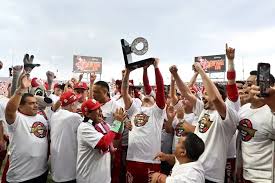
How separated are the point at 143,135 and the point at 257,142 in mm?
2074

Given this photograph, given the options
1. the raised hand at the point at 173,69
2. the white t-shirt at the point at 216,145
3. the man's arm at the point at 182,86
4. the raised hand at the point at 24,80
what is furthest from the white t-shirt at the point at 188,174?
the raised hand at the point at 24,80

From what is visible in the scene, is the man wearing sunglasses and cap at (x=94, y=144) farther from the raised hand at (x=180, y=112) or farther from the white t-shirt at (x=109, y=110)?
the raised hand at (x=180, y=112)

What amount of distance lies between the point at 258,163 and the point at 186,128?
1.35 metres

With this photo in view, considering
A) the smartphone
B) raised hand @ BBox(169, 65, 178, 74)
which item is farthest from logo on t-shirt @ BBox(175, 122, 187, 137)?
the smartphone

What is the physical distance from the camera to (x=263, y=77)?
2848 mm

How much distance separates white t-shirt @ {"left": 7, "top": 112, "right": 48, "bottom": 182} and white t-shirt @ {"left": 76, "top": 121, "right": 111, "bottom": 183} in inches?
25.6

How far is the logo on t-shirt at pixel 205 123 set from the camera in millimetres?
3988

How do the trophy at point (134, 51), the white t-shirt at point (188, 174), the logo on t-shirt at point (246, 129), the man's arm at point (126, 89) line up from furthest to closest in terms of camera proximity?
the man's arm at point (126, 89)
the trophy at point (134, 51)
the logo on t-shirt at point (246, 129)
the white t-shirt at point (188, 174)

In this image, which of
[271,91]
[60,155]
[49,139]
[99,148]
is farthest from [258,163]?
[49,139]

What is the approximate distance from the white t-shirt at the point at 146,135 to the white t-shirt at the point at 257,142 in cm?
174

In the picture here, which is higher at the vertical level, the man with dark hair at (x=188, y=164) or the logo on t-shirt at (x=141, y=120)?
the logo on t-shirt at (x=141, y=120)

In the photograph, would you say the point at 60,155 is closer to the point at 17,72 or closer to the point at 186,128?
the point at 17,72

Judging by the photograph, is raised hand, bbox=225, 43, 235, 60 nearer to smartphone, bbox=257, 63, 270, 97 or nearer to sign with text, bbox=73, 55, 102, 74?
smartphone, bbox=257, 63, 270, 97

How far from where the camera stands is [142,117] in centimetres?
541
